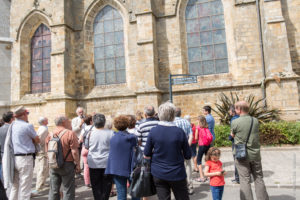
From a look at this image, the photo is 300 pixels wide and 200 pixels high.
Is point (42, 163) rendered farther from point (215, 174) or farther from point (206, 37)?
point (206, 37)

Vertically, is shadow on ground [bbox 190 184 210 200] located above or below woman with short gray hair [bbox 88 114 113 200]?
below

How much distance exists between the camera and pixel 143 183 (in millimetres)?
3000

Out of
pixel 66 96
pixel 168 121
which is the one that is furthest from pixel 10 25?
pixel 168 121

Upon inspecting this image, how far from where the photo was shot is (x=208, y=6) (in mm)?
12680

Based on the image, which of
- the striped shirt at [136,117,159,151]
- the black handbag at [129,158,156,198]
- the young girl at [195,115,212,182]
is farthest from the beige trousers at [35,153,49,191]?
the young girl at [195,115,212,182]

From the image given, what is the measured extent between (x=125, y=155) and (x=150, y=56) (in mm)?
9055

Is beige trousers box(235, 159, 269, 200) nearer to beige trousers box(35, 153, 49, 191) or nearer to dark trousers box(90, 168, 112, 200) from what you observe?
dark trousers box(90, 168, 112, 200)

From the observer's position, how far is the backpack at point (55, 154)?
3758 mm

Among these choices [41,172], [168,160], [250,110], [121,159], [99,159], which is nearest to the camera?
[168,160]

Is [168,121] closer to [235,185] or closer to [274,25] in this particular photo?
[235,185]

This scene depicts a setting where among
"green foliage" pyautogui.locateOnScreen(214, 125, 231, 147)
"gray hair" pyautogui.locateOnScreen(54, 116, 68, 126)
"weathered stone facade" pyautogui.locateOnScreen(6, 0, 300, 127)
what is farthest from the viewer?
"weathered stone facade" pyautogui.locateOnScreen(6, 0, 300, 127)

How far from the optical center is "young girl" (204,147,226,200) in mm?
3539

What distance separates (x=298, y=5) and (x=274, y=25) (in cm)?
219

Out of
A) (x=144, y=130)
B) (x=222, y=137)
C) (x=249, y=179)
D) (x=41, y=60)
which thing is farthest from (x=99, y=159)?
(x=41, y=60)
